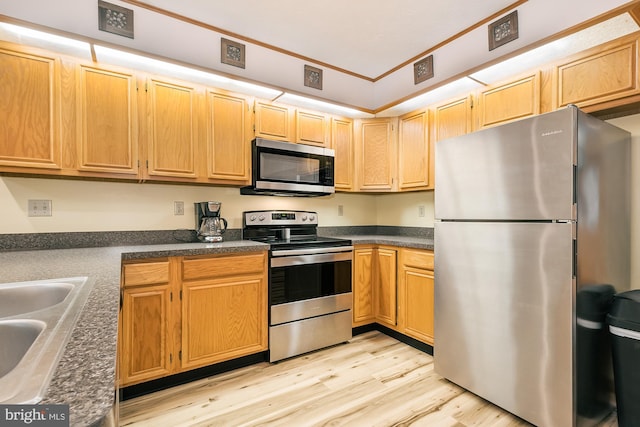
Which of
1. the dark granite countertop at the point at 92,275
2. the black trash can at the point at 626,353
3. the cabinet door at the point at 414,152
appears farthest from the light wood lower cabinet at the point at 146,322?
the black trash can at the point at 626,353

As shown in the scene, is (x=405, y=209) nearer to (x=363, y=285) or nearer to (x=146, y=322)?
(x=363, y=285)

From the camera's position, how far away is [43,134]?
1889 millimetres

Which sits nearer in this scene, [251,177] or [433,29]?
[433,29]

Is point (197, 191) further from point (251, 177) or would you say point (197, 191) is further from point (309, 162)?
point (309, 162)

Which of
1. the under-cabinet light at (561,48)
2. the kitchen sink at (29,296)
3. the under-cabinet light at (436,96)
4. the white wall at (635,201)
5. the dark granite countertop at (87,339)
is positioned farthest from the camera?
the under-cabinet light at (436,96)

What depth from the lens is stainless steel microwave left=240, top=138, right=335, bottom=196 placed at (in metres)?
2.58

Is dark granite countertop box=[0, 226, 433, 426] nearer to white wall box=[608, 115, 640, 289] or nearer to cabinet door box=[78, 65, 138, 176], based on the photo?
cabinet door box=[78, 65, 138, 176]

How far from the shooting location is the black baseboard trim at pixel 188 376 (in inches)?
77.7

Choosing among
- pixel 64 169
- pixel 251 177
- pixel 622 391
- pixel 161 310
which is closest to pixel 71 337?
pixel 161 310

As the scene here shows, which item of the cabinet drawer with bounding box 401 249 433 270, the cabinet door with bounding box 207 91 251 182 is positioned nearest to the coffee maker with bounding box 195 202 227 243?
the cabinet door with bounding box 207 91 251 182

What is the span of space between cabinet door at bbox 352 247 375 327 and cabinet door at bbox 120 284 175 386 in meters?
1.56

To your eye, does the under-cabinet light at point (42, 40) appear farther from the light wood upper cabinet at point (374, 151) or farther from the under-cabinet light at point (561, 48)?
the under-cabinet light at point (561, 48)

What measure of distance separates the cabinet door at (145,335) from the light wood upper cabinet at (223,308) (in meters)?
0.11

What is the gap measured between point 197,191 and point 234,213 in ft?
1.20
